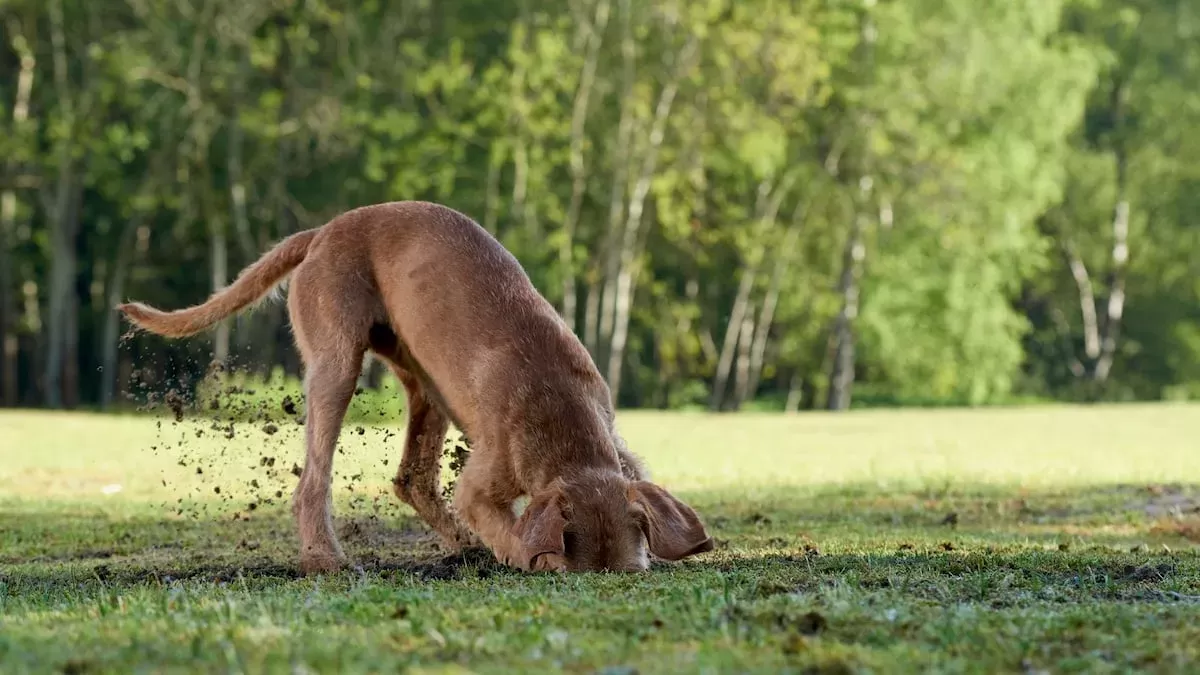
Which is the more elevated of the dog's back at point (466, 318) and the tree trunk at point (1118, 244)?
the tree trunk at point (1118, 244)

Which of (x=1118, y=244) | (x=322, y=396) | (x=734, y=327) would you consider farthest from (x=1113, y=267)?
(x=322, y=396)

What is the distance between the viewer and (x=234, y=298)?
977 cm

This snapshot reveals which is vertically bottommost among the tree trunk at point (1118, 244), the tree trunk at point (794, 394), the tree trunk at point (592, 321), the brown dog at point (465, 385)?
the tree trunk at point (794, 394)

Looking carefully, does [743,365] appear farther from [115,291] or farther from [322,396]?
[322,396]

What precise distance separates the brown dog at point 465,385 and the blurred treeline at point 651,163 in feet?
84.5

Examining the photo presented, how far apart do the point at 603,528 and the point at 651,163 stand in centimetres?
3285

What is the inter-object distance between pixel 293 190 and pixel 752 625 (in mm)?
39811

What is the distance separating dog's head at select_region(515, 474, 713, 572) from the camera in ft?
23.9

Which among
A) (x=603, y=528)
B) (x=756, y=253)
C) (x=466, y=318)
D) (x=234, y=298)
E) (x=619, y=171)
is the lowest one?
(x=603, y=528)

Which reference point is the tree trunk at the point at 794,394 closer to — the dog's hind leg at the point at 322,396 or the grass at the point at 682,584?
the grass at the point at 682,584

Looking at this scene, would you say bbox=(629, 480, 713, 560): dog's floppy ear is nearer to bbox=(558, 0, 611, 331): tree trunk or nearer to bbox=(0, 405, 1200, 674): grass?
bbox=(0, 405, 1200, 674): grass

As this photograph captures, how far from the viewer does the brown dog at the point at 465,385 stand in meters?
7.41

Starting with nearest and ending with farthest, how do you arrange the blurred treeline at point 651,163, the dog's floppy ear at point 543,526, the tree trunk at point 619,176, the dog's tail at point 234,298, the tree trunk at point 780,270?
the dog's floppy ear at point 543,526 → the dog's tail at point 234,298 → the blurred treeline at point 651,163 → the tree trunk at point 619,176 → the tree trunk at point 780,270

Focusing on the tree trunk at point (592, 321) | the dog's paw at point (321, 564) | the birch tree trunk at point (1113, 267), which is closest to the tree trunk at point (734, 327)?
the tree trunk at point (592, 321)
